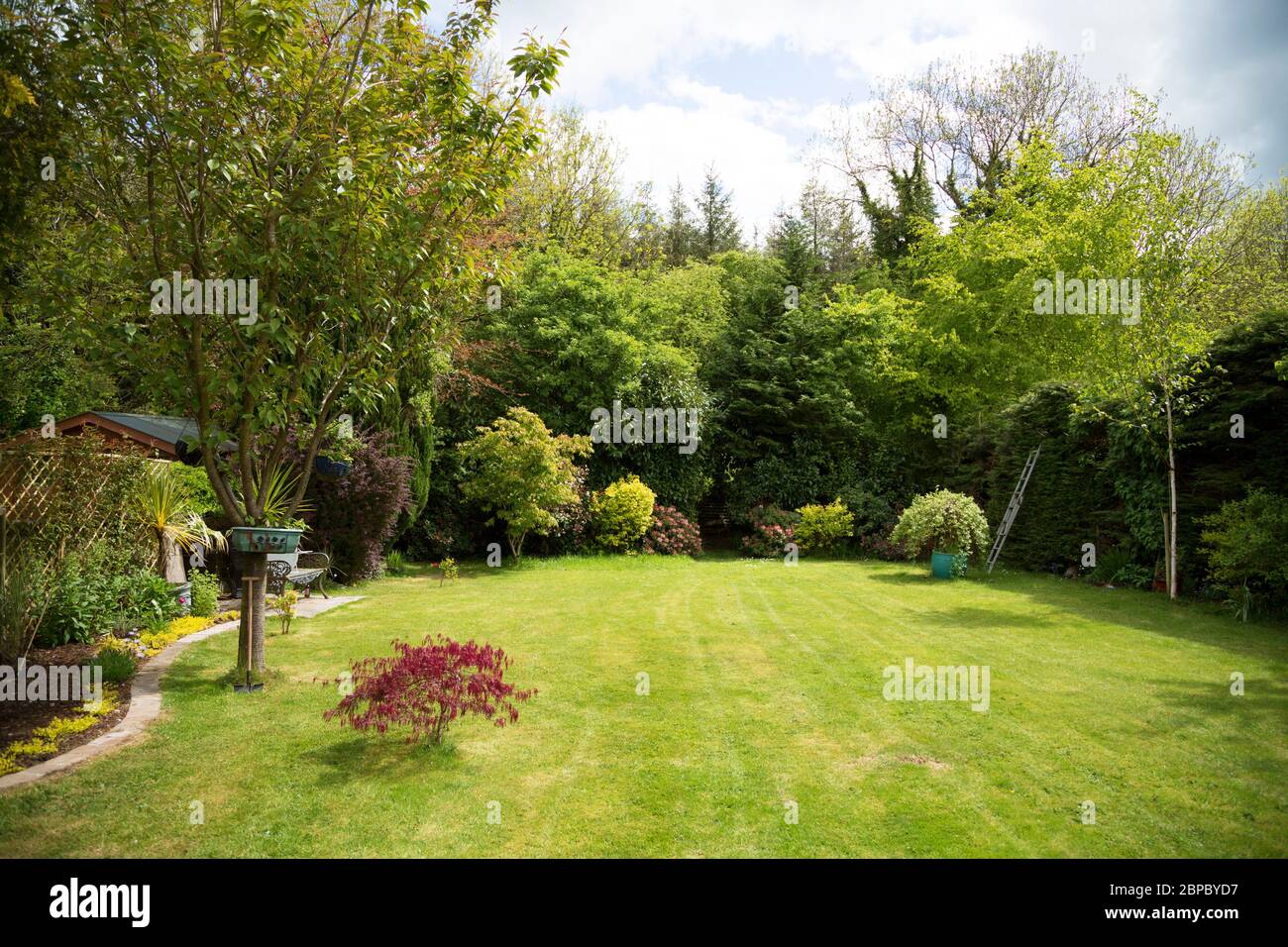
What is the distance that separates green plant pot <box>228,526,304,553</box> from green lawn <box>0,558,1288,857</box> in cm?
116

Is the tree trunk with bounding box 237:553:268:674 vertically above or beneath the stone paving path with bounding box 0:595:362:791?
above

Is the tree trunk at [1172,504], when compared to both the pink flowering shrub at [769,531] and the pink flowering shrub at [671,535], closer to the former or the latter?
the pink flowering shrub at [769,531]

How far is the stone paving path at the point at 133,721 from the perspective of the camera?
4046mm

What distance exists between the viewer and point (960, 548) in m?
12.9

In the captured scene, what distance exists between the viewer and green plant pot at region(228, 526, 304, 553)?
5.78 meters

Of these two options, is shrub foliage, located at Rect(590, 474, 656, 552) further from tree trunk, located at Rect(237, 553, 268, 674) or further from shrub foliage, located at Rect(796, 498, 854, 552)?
tree trunk, located at Rect(237, 553, 268, 674)

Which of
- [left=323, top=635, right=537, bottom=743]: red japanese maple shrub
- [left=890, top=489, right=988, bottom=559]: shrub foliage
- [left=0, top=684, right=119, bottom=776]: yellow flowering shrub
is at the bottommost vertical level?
[left=0, top=684, right=119, bottom=776]: yellow flowering shrub

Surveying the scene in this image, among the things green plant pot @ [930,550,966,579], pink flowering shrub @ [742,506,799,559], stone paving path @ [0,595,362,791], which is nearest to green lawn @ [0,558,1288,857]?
stone paving path @ [0,595,362,791]

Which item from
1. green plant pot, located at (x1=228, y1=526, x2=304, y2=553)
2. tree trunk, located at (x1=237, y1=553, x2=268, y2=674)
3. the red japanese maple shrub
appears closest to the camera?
the red japanese maple shrub

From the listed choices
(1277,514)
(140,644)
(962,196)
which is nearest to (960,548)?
(1277,514)

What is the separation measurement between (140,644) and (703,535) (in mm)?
14806

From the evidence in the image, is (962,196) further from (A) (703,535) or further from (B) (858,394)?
(A) (703,535)

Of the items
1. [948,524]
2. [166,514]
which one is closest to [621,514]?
[948,524]

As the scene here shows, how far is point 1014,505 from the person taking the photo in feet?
46.2
